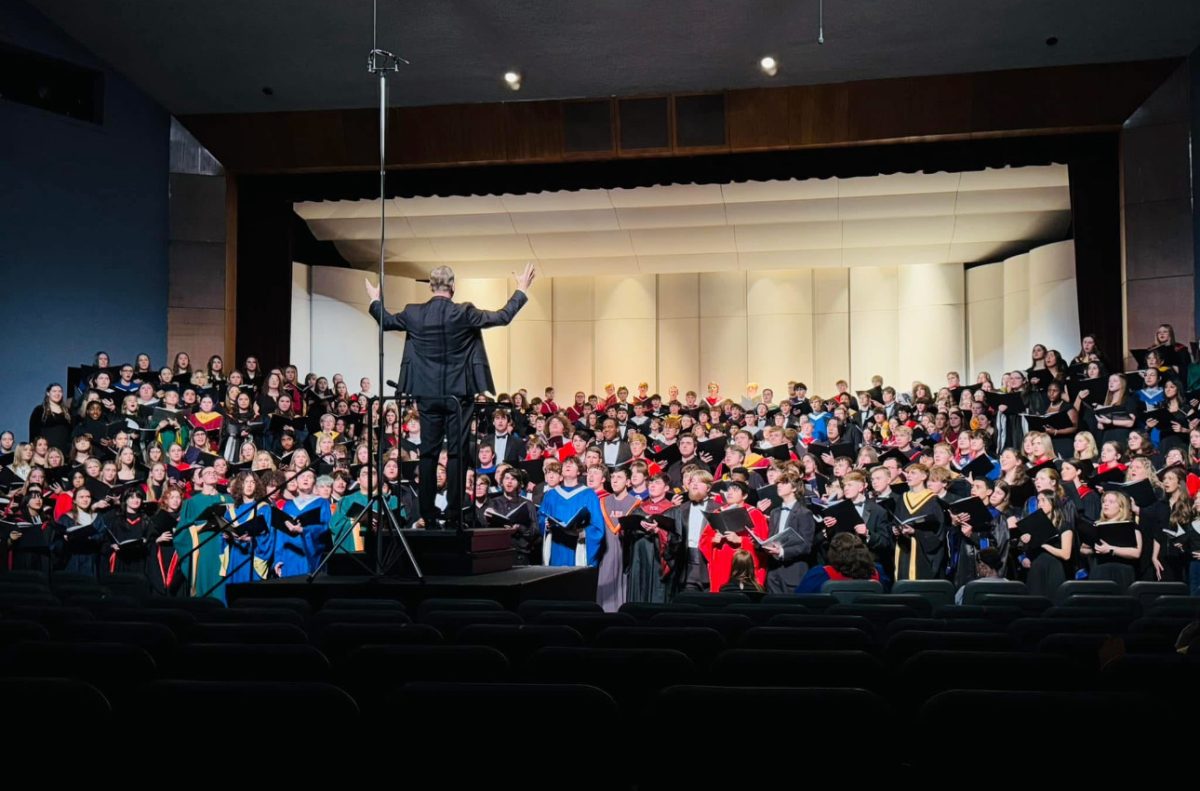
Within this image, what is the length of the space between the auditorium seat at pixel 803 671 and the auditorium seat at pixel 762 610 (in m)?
1.15

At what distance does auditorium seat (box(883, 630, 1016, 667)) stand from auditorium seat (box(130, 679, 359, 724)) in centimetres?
139

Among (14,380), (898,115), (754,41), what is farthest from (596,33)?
(14,380)

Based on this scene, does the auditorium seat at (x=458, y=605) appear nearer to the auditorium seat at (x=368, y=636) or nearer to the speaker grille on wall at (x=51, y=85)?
the auditorium seat at (x=368, y=636)

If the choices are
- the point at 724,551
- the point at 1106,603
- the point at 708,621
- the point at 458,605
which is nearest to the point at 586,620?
the point at 708,621

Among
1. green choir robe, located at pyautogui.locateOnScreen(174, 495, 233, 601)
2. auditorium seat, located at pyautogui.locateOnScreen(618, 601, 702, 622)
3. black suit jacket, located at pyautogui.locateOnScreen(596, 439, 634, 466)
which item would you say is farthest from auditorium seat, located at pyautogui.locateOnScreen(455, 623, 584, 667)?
black suit jacket, located at pyautogui.locateOnScreen(596, 439, 634, 466)

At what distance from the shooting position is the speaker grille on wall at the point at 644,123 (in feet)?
41.9

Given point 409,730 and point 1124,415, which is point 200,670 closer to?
point 409,730

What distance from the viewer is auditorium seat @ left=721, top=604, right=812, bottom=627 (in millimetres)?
3484

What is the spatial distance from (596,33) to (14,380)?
6.90 meters

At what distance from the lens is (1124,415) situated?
895cm

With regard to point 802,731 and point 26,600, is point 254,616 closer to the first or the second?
point 26,600

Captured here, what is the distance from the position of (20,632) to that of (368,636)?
0.81 meters

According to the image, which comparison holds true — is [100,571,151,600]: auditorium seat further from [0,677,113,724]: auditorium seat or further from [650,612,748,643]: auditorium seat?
[0,677,113,724]: auditorium seat

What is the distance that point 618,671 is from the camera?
2271 mm
